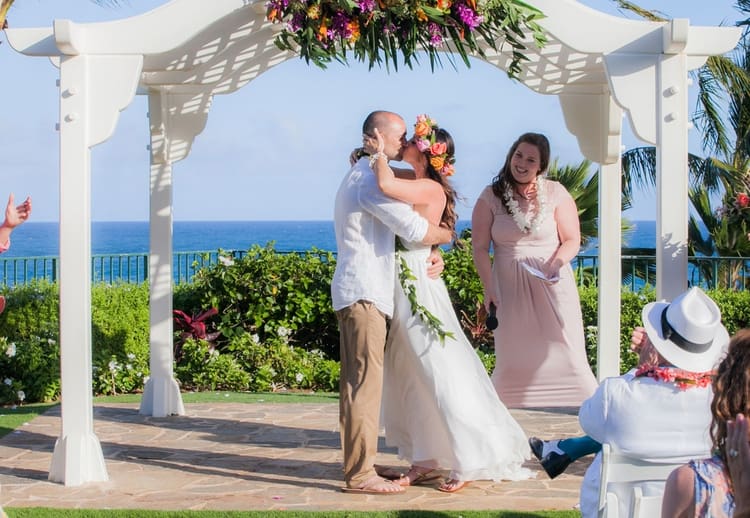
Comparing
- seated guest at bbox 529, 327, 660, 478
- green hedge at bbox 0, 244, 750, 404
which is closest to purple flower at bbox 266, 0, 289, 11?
seated guest at bbox 529, 327, 660, 478

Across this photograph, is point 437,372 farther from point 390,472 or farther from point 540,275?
point 540,275

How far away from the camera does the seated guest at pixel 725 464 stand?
203cm

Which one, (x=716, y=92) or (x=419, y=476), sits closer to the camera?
(x=419, y=476)

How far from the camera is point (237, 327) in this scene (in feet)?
33.6

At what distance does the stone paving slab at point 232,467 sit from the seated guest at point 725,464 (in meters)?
2.59

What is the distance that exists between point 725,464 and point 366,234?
319 cm

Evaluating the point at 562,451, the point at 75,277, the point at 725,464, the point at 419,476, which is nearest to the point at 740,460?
the point at 725,464

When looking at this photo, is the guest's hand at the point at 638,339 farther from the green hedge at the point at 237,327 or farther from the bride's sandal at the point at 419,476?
the green hedge at the point at 237,327

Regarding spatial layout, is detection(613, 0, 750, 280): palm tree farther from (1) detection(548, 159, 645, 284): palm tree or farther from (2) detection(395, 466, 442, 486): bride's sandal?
(2) detection(395, 466, 442, 486): bride's sandal

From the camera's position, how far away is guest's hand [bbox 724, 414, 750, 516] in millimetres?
1985

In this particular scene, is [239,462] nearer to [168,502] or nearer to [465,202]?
[168,502]

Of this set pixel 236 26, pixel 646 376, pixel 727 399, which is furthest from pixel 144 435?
pixel 727 399

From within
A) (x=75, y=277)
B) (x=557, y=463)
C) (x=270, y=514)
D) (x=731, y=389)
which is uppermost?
(x=75, y=277)

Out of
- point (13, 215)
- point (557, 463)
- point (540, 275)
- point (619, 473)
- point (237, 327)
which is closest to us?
point (619, 473)
